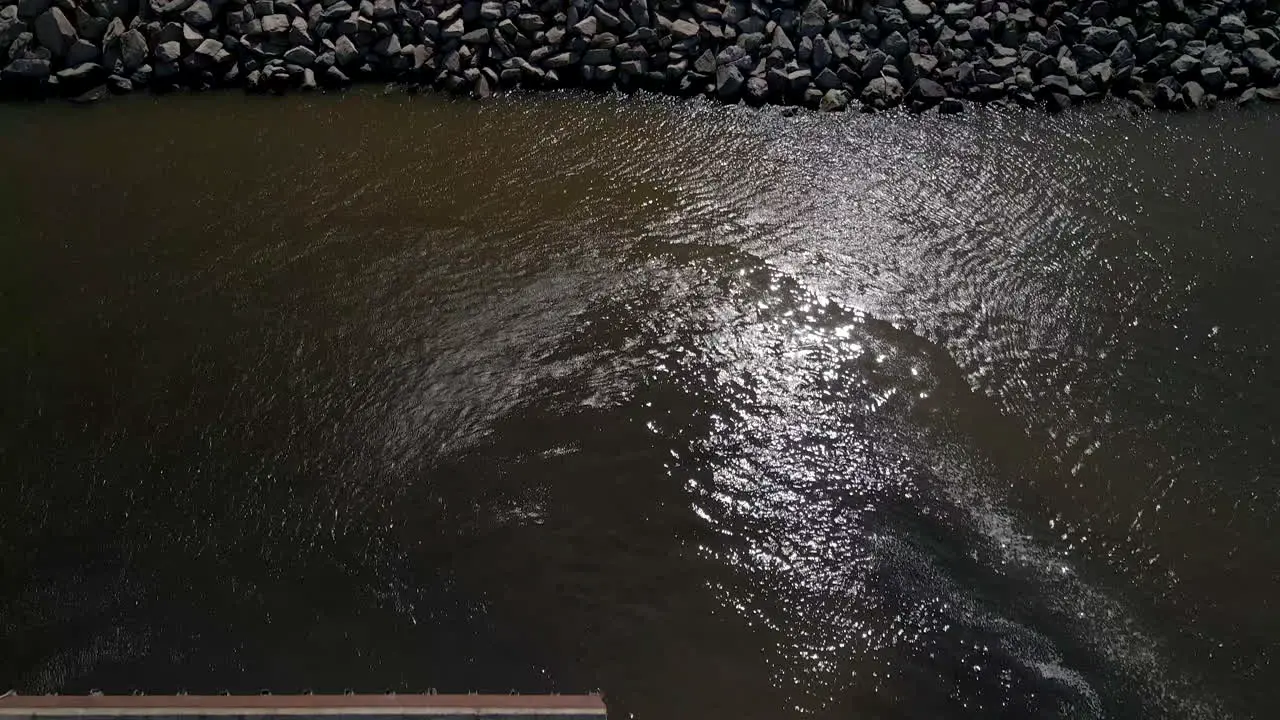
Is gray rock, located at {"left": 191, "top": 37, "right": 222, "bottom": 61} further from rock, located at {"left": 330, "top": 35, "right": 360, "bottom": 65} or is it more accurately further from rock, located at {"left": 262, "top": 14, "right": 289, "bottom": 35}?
rock, located at {"left": 330, "top": 35, "right": 360, "bottom": 65}

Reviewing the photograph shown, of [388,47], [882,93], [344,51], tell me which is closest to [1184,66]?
[882,93]

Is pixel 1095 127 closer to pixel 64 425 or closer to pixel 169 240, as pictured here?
pixel 169 240

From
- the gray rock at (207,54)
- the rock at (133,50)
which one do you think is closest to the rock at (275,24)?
the gray rock at (207,54)

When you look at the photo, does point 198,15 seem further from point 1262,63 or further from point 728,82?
point 1262,63

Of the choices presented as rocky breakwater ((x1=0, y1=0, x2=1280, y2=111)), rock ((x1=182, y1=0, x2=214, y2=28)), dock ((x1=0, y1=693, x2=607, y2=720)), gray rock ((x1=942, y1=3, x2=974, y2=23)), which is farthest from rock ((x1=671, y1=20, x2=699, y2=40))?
dock ((x1=0, y1=693, x2=607, y2=720))

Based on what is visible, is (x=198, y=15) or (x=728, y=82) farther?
(x=198, y=15)

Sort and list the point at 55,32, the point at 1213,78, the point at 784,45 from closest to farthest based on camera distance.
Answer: the point at 55,32
the point at 784,45
the point at 1213,78

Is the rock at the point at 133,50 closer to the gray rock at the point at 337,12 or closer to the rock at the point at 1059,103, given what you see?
the gray rock at the point at 337,12
